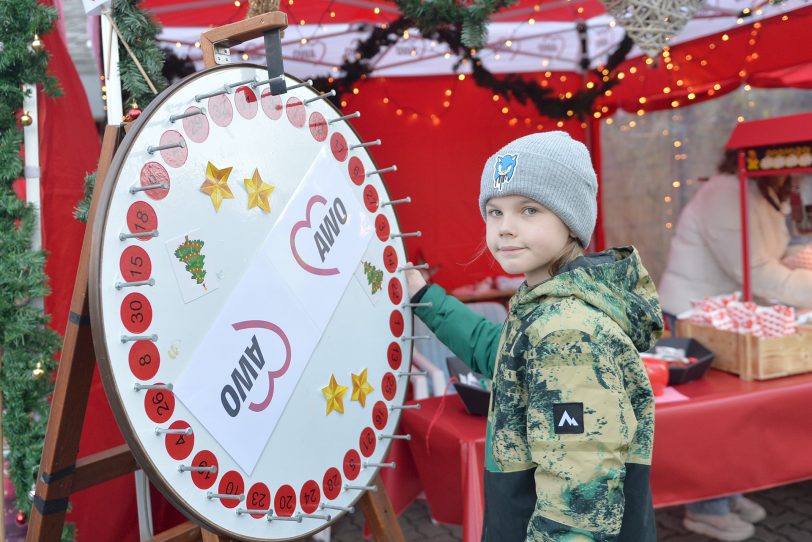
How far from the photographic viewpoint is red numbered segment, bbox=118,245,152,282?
1173 millimetres

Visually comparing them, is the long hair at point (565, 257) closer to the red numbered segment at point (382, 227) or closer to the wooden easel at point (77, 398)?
the red numbered segment at point (382, 227)

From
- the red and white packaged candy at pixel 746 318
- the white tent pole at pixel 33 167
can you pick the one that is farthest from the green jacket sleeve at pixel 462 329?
the red and white packaged candy at pixel 746 318

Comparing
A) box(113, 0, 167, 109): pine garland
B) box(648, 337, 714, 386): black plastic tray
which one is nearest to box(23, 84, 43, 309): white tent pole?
box(113, 0, 167, 109): pine garland

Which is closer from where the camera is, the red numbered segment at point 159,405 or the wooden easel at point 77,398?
the red numbered segment at point 159,405

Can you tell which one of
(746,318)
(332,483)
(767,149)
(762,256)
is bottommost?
(762,256)

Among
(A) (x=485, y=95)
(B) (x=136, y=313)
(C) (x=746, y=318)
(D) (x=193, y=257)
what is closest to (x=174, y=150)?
(D) (x=193, y=257)

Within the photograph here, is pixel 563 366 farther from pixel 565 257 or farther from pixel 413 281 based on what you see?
pixel 413 281

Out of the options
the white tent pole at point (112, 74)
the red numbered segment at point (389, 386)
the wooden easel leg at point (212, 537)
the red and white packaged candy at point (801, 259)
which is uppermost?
the white tent pole at point (112, 74)

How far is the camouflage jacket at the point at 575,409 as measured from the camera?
116cm

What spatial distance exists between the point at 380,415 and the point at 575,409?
62cm

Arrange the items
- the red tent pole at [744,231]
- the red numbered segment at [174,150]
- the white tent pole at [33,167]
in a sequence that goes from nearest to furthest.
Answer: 1. the red numbered segment at [174,150]
2. the white tent pole at [33,167]
3. the red tent pole at [744,231]

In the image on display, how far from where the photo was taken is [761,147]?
368 cm

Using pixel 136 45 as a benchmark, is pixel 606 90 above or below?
below

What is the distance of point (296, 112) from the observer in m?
1.53
